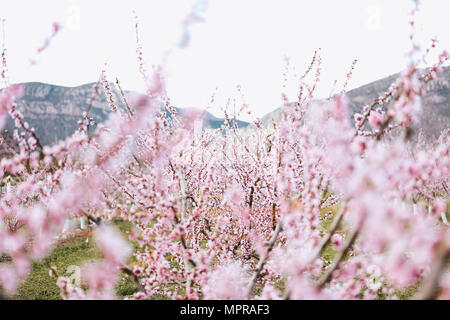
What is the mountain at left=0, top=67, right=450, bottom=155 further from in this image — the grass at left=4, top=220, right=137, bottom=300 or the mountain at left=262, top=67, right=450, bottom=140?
the grass at left=4, top=220, right=137, bottom=300

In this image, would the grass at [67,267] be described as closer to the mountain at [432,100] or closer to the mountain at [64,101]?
the mountain at [432,100]

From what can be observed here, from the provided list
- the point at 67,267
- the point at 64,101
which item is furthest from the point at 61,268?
the point at 64,101

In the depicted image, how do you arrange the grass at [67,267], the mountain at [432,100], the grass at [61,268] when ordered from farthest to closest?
the mountain at [432,100] → the grass at [61,268] → the grass at [67,267]

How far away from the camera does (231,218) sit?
6020 mm

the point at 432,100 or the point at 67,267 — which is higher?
the point at 432,100

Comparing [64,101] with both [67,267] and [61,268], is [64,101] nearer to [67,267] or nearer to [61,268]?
[61,268]

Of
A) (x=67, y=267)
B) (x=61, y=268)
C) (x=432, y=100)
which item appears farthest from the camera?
(x=432, y=100)

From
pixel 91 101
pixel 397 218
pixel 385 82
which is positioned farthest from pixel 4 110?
pixel 385 82

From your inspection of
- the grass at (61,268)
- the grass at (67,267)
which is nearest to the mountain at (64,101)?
the grass at (67,267)

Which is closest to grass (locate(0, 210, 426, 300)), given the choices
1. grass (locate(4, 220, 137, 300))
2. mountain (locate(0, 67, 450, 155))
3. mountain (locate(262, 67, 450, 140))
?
grass (locate(4, 220, 137, 300))

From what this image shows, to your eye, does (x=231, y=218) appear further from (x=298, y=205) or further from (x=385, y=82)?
(x=385, y=82)

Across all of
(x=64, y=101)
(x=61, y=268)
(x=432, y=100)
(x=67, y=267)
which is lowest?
(x=61, y=268)

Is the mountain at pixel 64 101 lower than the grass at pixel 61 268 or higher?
higher
